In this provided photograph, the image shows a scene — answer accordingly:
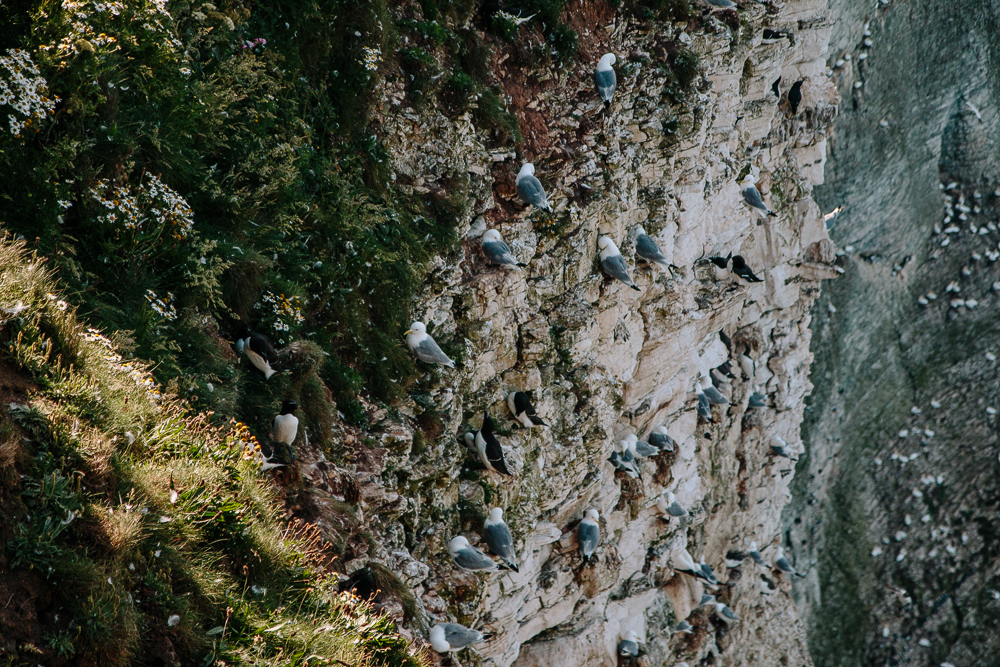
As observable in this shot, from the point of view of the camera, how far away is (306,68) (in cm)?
898

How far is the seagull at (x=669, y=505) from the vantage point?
46.2 feet

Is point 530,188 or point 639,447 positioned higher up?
point 530,188

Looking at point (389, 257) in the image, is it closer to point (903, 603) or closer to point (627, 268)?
point (627, 268)

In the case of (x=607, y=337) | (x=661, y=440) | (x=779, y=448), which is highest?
(x=779, y=448)

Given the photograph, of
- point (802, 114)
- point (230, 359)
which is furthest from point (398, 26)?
point (802, 114)

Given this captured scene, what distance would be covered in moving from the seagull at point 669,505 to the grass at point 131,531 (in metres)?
9.46

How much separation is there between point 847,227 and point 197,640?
2427 cm

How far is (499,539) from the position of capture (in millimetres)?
8945

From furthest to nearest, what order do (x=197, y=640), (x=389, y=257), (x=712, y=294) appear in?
(x=712, y=294), (x=389, y=257), (x=197, y=640)

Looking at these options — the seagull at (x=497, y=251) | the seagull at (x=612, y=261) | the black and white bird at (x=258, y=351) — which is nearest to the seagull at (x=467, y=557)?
the black and white bird at (x=258, y=351)

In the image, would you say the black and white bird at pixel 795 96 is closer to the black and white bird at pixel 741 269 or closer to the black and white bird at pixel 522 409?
the black and white bird at pixel 741 269

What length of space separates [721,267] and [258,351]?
11149 mm

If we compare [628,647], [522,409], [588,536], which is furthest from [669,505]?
[522,409]

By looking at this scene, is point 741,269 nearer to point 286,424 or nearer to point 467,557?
point 467,557
